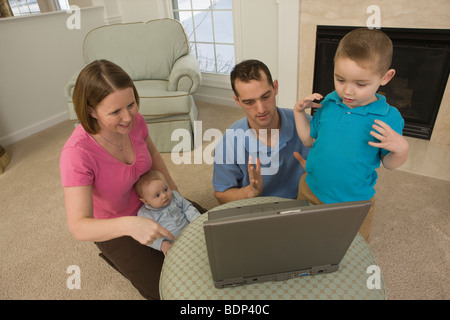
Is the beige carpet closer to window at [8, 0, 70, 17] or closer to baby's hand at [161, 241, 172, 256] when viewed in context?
baby's hand at [161, 241, 172, 256]

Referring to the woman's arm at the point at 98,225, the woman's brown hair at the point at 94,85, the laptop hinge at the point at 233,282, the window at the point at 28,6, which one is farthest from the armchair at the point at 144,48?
the laptop hinge at the point at 233,282

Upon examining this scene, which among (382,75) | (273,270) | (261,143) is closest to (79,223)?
(273,270)

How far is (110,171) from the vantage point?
51.1 inches

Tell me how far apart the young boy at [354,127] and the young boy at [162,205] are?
2.03 feet

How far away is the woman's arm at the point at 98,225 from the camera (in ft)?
3.28

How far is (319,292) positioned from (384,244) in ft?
3.33

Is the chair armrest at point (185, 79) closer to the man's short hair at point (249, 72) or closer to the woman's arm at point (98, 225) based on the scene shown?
the man's short hair at point (249, 72)

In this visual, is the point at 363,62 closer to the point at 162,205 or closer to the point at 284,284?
the point at 284,284

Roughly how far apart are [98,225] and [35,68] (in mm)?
2765

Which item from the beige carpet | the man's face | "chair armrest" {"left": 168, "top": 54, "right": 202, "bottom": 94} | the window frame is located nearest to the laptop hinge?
the man's face

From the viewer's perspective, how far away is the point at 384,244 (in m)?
1.76

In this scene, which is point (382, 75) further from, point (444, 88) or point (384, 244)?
point (444, 88)

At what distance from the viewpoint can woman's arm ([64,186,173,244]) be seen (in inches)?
39.4

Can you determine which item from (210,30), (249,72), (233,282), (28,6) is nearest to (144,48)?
(210,30)
